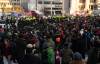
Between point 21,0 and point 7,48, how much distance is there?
9703 cm

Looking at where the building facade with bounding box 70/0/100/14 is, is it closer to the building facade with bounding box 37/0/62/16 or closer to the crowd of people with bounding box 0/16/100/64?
the building facade with bounding box 37/0/62/16

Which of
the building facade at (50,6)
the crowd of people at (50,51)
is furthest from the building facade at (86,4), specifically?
the crowd of people at (50,51)

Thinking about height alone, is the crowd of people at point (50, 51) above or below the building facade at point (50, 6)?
above

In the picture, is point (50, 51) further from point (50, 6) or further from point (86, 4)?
point (86, 4)

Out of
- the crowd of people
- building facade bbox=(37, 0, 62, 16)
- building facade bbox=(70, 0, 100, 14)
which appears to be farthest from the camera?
building facade bbox=(70, 0, 100, 14)

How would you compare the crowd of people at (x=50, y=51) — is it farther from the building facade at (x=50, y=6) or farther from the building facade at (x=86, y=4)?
the building facade at (x=86, y=4)

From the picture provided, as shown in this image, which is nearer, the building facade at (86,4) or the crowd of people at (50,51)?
the crowd of people at (50,51)

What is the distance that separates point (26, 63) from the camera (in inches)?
425

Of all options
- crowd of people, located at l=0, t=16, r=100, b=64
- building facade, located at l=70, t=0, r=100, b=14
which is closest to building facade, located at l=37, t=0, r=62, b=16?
building facade, located at l=70, t=0, r=100, b=14

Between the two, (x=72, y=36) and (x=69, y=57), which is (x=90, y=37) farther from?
(x=69, y=57)

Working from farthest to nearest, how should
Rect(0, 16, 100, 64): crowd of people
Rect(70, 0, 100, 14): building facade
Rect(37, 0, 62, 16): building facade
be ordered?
Rect(70, 0, 100, 14): building facade → Rect(37, 0, 62, 16): building facade → Rect(0, 16, 100, 64): crowd of people

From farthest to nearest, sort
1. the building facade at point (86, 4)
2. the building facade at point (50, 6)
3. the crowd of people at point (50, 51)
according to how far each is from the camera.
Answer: the building facade at point (86, 4) → the building facade at point (50, 6) → the crowd of people at point (50, 51)

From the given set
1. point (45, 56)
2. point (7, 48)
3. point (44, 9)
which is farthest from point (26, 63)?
point (44, 9)

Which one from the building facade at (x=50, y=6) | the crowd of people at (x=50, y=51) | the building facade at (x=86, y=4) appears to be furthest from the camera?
the building facade at (x=86, y=4)
